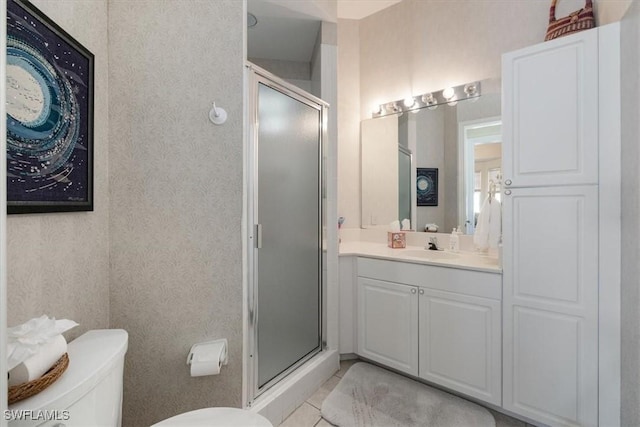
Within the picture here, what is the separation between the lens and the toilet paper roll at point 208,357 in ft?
4.16

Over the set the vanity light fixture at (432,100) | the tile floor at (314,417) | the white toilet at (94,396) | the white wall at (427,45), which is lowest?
the tile floor at (314,417)

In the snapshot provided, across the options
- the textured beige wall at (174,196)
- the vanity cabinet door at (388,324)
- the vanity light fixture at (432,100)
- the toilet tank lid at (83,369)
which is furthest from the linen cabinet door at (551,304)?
the toilet tank lid at (83,369)

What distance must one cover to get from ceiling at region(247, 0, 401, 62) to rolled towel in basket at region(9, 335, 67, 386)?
86.3 inches

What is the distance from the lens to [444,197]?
236cm

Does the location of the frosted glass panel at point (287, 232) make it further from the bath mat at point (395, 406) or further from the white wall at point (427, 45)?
the white wall at point (427, 45)

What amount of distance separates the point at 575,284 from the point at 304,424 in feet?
5.21

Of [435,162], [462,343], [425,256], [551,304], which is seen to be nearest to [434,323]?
[462,343]

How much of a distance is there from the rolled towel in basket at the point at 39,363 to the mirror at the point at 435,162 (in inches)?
89.5

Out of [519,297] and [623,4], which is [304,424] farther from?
[623,4]

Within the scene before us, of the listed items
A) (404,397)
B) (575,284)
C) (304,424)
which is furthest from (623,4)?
(304,424)

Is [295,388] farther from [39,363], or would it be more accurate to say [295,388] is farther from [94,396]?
[39,363]

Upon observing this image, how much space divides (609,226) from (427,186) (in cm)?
119

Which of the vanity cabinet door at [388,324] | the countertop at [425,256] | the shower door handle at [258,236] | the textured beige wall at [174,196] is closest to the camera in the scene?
the textured beige wall at [174,196]

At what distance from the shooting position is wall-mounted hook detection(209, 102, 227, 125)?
139cm
